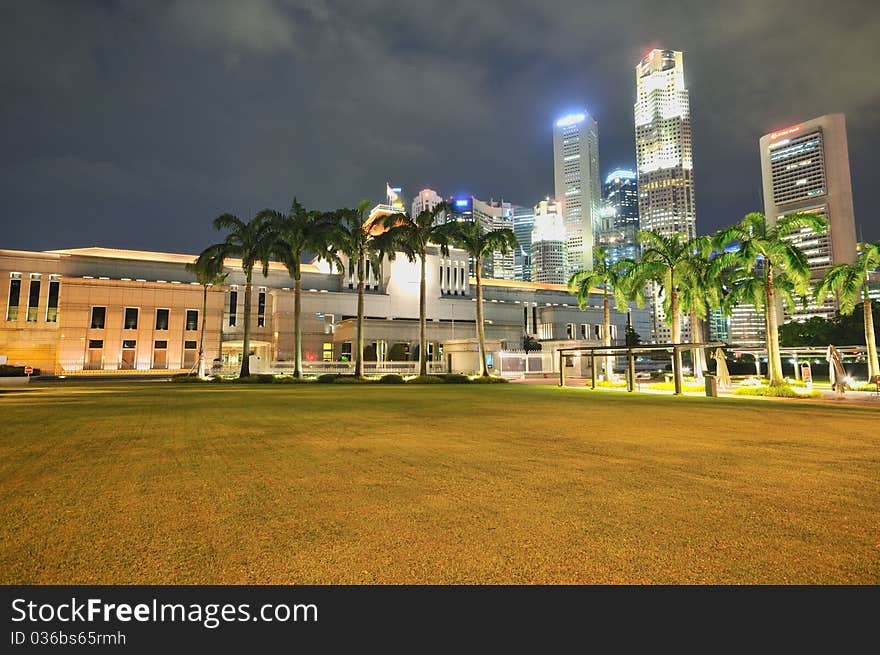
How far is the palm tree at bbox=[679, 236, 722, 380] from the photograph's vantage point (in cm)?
3145

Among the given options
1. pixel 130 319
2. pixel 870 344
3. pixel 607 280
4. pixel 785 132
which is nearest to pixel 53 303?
pixel 130 319

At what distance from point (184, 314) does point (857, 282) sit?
6862 centimetres

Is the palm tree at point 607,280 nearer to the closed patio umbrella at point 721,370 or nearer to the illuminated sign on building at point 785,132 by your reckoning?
the closed patio umbrella at point 721,370

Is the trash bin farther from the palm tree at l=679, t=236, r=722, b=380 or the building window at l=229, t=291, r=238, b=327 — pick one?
the building window at l=229, t=291, r=238, b=327

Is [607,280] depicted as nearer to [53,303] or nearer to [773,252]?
[773,252]

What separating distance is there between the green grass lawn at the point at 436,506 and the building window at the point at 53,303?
6308 cm

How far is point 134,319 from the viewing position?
6131cm

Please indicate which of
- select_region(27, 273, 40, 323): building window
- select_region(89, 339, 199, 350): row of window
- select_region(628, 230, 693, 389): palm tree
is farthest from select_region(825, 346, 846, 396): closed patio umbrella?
select_region(27, 273, 40, 323): building window

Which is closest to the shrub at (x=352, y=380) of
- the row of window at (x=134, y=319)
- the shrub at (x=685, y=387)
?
the shrub at (x=685, y=387)
